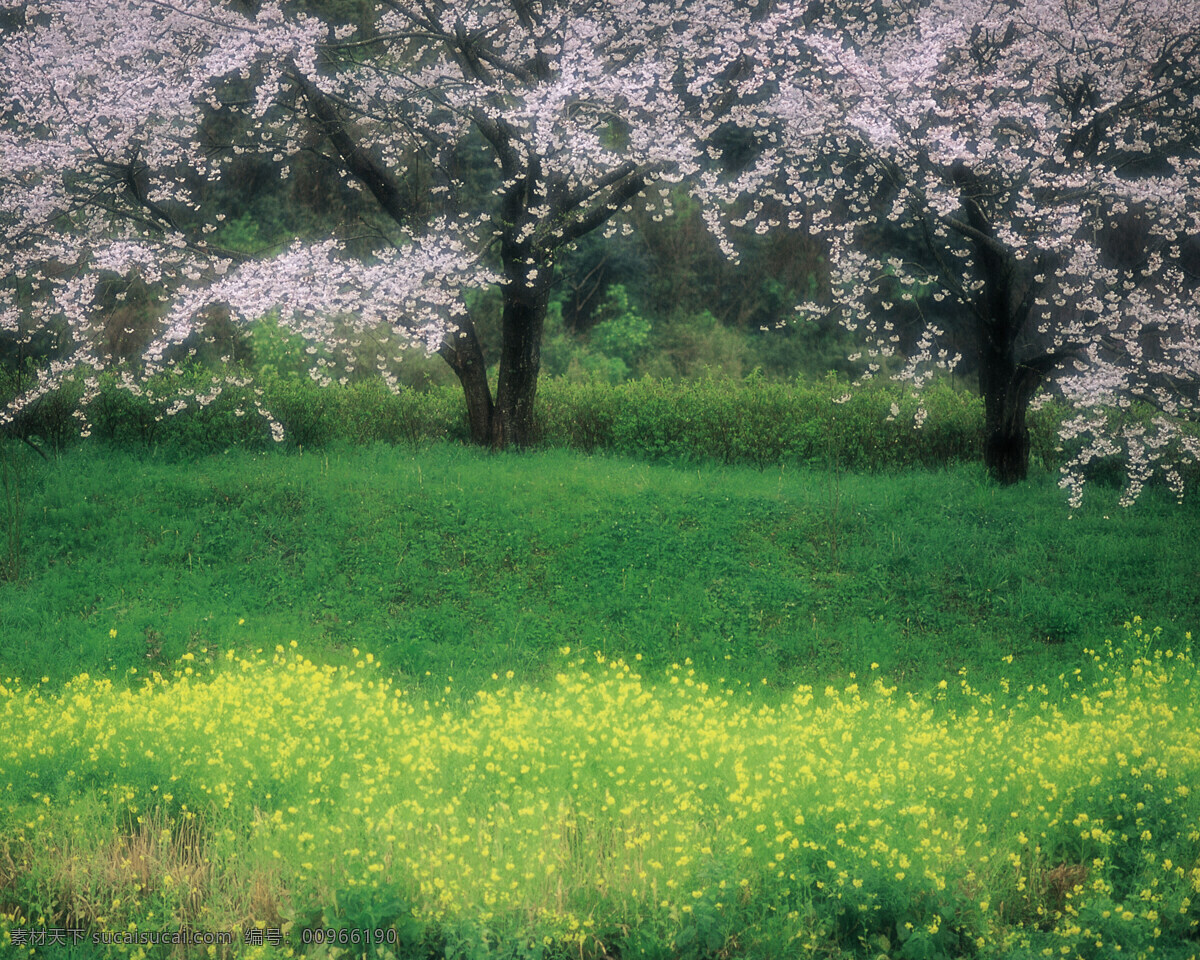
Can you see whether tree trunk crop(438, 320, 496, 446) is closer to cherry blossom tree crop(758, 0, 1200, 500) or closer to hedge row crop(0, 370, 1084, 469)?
hedge row crop(0, 370, 1084, 469)

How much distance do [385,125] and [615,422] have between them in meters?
5.81

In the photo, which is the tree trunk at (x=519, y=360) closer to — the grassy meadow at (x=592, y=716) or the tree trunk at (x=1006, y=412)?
the grassy meadow at (x=592, y=716)

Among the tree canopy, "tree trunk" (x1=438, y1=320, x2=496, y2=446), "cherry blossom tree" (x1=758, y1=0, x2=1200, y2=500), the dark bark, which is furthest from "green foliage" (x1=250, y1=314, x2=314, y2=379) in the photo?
the dark bark

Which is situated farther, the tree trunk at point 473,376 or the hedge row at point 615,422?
the hedge row at point 615,422

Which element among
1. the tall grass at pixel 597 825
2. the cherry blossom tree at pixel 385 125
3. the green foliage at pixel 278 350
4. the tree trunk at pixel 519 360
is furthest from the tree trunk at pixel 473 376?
the tall grass at pixel 597 825

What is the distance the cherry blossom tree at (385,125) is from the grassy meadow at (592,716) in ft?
7.46

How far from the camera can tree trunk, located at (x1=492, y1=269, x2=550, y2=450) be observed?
1389cm

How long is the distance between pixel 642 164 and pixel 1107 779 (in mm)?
9542

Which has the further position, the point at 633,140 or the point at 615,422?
the point at 615,422

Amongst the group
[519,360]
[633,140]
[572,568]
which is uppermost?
[633,140]

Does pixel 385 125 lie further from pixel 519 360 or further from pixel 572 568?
pixel 572 568

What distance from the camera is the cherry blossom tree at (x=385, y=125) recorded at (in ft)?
37.2

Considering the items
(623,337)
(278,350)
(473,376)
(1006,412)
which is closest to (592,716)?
(473,376)

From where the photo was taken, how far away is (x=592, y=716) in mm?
6793
